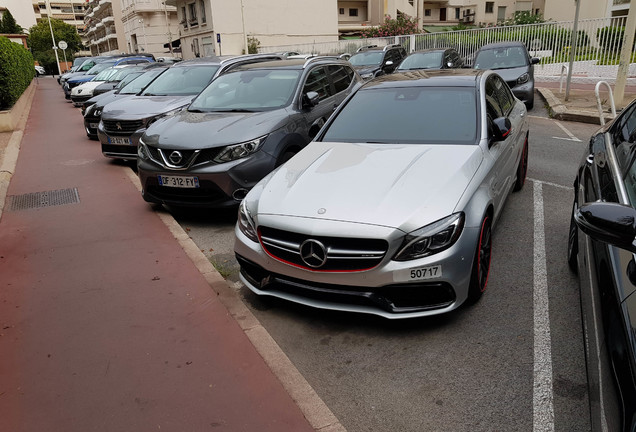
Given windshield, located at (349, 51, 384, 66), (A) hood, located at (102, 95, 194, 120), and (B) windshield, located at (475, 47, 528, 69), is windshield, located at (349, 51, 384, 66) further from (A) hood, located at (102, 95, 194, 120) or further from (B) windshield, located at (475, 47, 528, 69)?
(A) hood, located at (102, 95, 194, 120)

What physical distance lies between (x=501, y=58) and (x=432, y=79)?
10.5m

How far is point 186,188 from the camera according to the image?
594cm

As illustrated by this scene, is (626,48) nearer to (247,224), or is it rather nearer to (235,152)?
(235,152)

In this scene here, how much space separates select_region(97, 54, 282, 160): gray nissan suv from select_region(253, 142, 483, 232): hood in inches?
201

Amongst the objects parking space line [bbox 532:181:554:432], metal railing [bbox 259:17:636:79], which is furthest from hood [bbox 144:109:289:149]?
metal railing [bbox 259:17:636:79]

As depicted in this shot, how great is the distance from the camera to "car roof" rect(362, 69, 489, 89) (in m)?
5.14

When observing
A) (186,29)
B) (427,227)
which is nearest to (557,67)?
(427,227)

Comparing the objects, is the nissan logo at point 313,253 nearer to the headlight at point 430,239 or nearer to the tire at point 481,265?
the headlight at point 430,239

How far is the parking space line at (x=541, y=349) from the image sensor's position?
A: 2.81m

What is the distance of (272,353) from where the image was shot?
352 cm

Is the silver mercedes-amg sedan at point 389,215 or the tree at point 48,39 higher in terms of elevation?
the tree at point 48,39

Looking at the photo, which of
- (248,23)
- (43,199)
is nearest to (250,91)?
(43,199)

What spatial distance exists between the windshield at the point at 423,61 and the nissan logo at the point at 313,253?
12.6 metres

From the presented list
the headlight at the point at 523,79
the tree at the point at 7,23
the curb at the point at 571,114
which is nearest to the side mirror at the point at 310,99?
the curb at the point at 571,114
